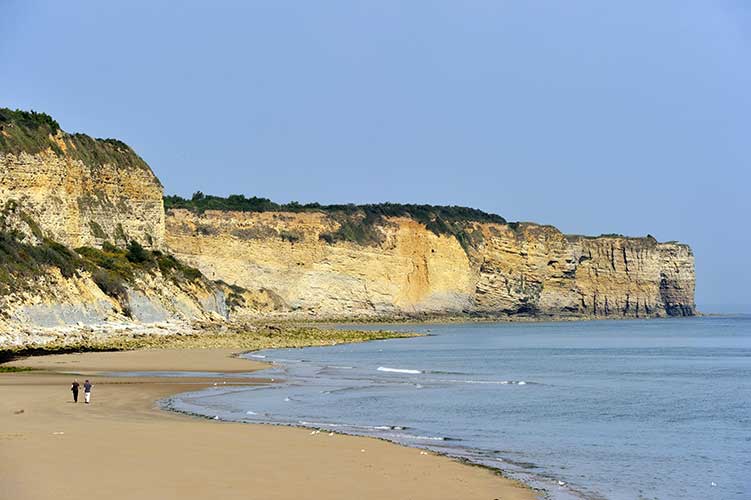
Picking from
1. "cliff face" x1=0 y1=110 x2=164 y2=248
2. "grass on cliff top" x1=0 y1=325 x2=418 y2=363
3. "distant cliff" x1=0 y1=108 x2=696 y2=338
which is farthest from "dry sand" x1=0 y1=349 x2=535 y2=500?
"cliff face" x1=0 y1=110 x2=164 y2=248

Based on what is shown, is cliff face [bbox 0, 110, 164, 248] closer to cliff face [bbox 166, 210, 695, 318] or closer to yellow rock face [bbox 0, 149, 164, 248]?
yellow rock face [bbox 0, 149, 164, 248]

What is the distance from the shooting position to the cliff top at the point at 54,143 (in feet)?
174

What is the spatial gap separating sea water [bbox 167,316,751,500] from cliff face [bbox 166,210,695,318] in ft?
139

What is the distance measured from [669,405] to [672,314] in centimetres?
10634

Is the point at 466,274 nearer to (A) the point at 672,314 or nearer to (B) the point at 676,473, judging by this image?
(A) the point at 672,314

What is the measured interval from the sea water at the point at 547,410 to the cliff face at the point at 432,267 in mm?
42335

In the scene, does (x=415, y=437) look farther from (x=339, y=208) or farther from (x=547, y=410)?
(x=339, y=208)

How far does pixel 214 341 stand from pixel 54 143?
16517 mm

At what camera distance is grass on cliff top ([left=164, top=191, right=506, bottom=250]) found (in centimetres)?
9612

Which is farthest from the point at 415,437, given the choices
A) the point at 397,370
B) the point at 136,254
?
the point at 136,254

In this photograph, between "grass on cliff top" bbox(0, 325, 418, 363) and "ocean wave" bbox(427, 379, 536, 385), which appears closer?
"ocean wave" bbox(427, 379, 536, 385)

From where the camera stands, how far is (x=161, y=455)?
1571 centimetres

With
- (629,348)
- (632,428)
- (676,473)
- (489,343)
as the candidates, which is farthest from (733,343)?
(676,473)

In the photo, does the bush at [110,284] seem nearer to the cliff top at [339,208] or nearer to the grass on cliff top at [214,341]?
the grass on cliff top at [214,341]
